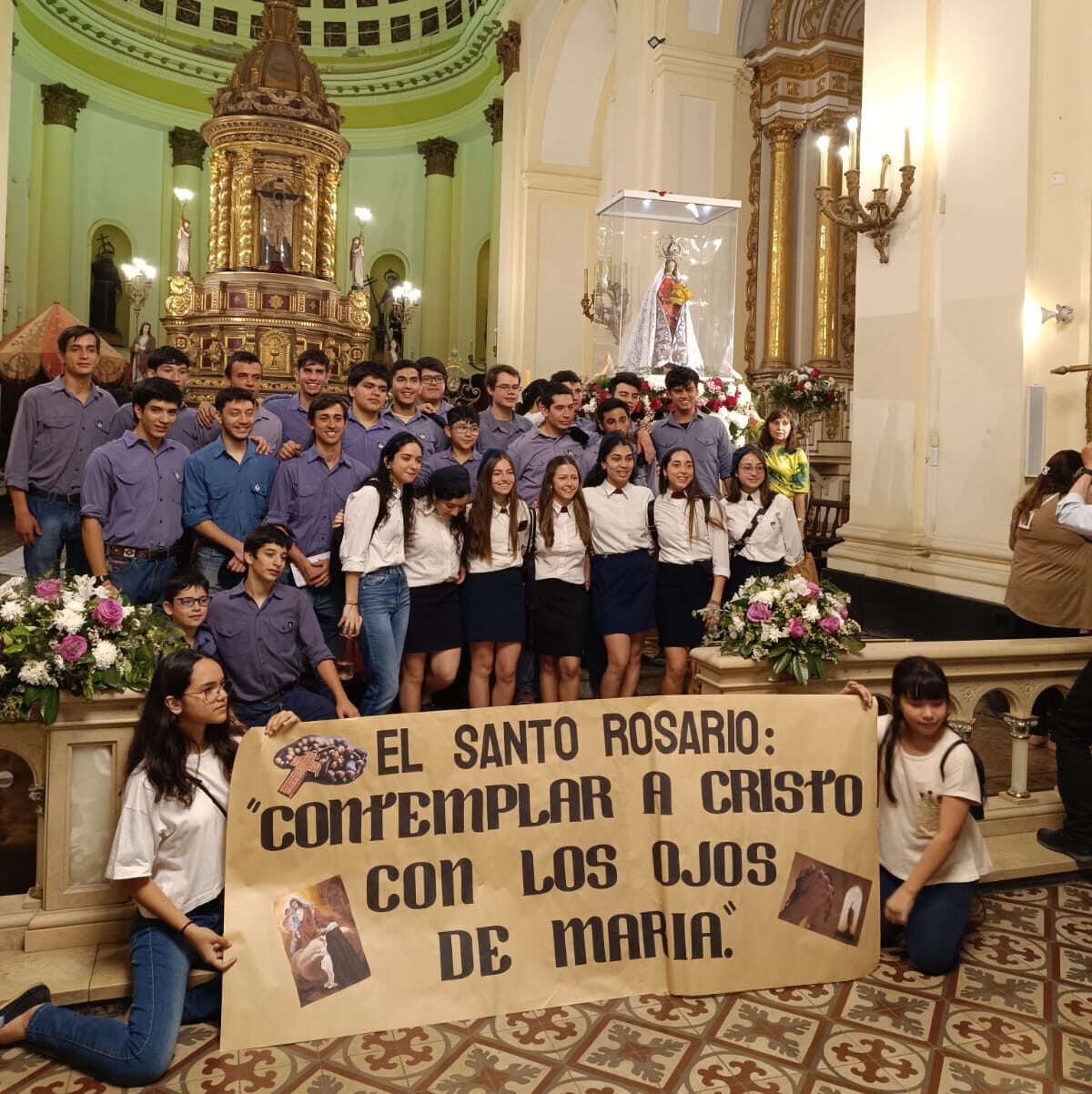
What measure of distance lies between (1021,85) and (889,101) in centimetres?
125

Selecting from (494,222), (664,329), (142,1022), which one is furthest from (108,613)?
(494,222)

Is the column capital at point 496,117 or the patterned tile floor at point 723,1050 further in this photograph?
the column capital at point 496,117

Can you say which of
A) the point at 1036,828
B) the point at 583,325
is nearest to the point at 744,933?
the point at 1036,828

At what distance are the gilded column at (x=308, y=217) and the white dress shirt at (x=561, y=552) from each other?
533 inches

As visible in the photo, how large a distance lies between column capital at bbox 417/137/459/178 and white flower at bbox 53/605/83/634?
68.4ft

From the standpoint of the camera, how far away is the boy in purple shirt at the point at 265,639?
403cm

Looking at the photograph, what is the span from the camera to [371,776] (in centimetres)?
329

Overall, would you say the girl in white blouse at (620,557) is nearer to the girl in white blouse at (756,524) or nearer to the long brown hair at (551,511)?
the long brown hair at (551,511)

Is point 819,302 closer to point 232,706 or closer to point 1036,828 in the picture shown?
point 1036,828

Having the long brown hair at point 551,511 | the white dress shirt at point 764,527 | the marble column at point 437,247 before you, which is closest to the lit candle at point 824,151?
the white dress shirt at point 764,527

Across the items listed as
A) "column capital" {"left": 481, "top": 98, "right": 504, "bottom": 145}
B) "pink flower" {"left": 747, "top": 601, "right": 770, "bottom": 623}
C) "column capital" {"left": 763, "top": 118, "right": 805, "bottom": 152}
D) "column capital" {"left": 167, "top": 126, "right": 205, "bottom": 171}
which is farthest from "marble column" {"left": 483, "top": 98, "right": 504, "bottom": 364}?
"pink flower" {"left": 747, "top": 601, "right": 770, "bottom": 623}

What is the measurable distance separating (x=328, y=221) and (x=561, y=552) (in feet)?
47.1

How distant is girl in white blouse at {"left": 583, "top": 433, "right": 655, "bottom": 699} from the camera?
513 cm

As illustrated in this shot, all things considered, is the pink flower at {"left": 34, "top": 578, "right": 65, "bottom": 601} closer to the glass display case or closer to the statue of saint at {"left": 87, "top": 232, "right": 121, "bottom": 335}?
the glass display case
